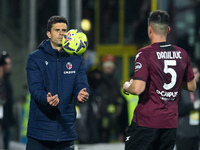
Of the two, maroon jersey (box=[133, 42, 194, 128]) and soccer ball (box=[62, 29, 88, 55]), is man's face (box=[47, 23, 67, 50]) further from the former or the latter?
maroon jersey (box=[133, 42, 194, 128])

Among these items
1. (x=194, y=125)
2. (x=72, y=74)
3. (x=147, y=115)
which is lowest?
(x=194, y=125)

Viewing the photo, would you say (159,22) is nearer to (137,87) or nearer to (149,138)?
(137,87)

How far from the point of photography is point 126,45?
16.8 meters

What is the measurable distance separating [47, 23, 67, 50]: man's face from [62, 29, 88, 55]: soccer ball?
3.7 inches

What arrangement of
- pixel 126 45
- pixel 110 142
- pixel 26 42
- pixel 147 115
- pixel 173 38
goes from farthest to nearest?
1. pixel 26 42
2. pixel 126 45
3. pixel 173 38
4. pixel 110 142
5. pixel 147 115

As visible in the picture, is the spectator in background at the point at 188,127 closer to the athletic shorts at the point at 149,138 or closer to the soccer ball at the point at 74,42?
the athletic shorts at the point at 149,138

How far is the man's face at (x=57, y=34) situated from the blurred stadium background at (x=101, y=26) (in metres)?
7.62

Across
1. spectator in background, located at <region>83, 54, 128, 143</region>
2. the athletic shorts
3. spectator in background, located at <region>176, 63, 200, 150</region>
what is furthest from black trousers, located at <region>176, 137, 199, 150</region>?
spectator in background, located at <region>83, 54, 128, 143</region>

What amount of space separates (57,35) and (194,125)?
10.7 ft

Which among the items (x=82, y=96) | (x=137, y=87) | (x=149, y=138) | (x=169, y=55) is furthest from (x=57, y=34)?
(x=149, y=138)

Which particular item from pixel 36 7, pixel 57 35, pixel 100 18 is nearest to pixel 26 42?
pixel 36 7

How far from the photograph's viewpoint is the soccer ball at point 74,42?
6.11 metres

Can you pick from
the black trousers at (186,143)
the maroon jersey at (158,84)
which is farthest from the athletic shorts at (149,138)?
the black trousers at (186,143)

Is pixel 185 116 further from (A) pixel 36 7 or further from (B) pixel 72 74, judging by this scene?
(A) pixel 36 7
